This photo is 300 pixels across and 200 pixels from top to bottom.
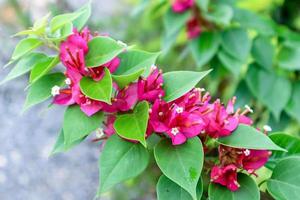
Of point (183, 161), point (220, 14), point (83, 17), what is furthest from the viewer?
point (220, 14)

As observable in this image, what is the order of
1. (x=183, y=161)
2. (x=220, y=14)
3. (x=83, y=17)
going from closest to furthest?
1. (x=183, y=161)
2. (x=83, y=17)
3. (x=220, y=14)

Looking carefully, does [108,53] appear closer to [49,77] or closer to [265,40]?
[49,77]

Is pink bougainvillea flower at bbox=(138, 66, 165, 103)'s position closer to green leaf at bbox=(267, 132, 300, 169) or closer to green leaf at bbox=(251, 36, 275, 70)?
green leaf at bbox=(267, 132, 300, 169)

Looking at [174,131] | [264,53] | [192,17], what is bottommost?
[264,53]

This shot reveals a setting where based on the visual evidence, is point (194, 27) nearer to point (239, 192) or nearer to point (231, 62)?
point (231, 62)

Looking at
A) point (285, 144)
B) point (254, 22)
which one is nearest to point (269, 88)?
point (254, 22)

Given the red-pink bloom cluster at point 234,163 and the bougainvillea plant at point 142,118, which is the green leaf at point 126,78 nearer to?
the bougainvillea plant at point 142,118

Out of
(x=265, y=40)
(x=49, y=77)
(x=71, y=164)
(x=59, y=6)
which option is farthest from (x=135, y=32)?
(x=49, y=77)

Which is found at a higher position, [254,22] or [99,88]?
[99,88]
